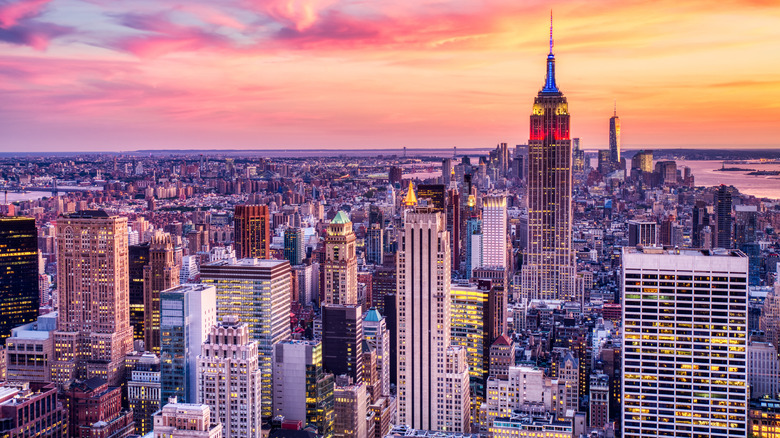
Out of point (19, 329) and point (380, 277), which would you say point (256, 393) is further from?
point (380, 277)

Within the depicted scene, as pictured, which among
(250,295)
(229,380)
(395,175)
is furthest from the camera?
(395,175)

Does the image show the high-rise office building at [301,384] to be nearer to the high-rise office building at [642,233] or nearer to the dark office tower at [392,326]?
the dark office tower at [392,326]

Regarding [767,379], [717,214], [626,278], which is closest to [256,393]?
[626,278]

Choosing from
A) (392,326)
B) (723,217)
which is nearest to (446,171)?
(723,217)

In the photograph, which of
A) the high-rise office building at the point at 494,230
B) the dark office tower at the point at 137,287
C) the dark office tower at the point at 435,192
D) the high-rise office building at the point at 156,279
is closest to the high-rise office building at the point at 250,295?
the high-rise office building at the point at 156,279

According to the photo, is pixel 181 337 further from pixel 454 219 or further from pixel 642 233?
pixel 642 233
